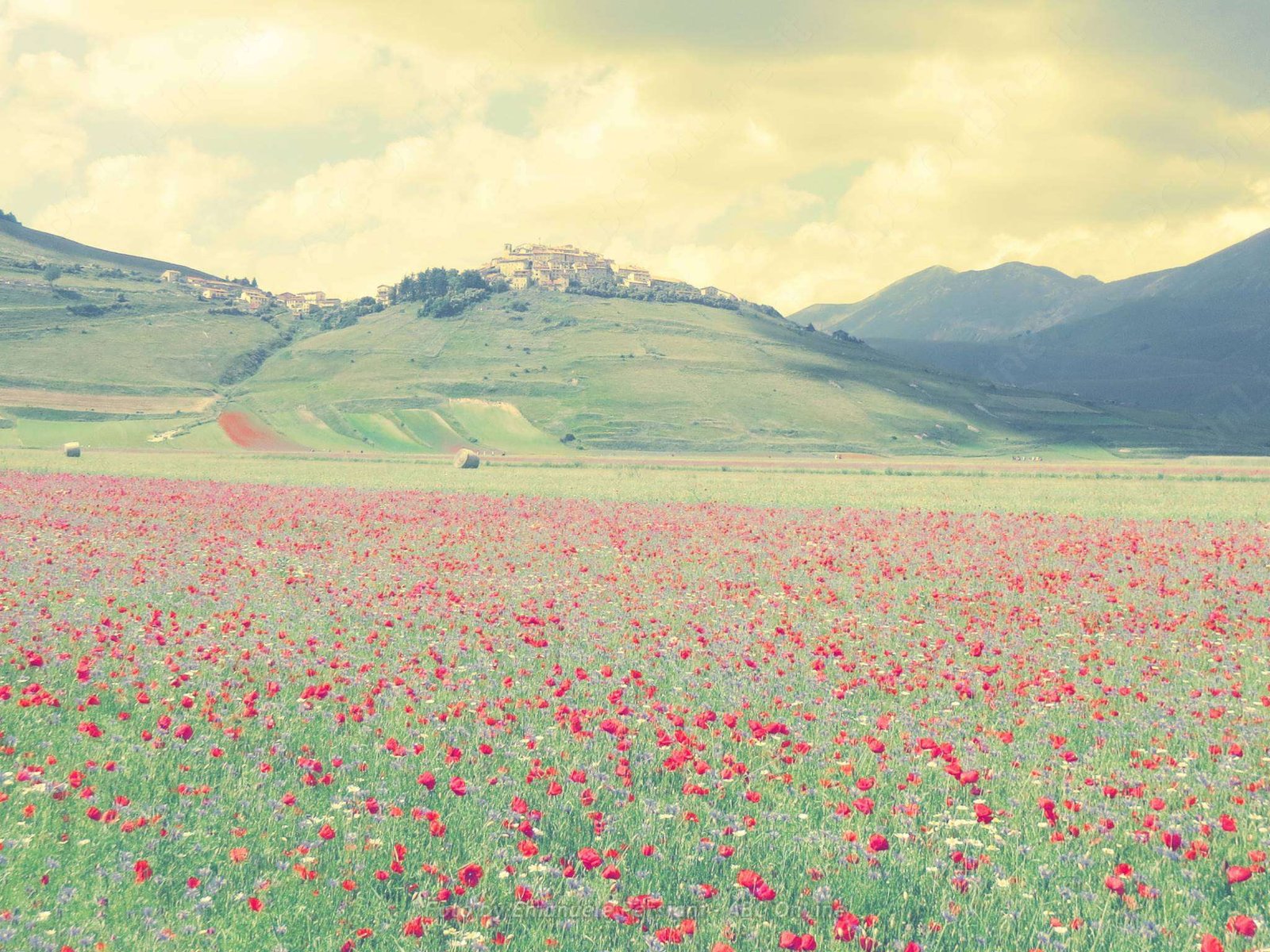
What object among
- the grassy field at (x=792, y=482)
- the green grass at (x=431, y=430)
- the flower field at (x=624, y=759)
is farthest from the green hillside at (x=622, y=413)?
the flower field at (x=624, y=759)

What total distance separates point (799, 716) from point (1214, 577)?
1553cm

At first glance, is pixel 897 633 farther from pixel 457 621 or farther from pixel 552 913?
pixel 552 913

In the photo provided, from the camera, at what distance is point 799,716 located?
38.1 ft

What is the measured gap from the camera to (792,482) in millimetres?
58719

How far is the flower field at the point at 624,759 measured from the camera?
22.5 feet

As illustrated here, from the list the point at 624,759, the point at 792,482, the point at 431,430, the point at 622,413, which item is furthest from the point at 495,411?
the point at 624,759

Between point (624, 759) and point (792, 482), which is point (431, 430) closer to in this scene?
point (792, 482)

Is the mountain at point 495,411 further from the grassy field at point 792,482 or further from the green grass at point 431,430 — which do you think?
the grassy field at point 792,482

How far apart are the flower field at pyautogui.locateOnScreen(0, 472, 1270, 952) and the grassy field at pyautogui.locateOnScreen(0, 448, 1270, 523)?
21770mm

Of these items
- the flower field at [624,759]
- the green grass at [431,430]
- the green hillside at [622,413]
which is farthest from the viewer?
the green hillside at [622,413]

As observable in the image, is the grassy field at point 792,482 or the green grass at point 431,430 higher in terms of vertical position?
the green grass at point 431,430

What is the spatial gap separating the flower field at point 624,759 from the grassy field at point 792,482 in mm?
21770

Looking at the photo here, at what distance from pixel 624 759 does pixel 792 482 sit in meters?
50.1

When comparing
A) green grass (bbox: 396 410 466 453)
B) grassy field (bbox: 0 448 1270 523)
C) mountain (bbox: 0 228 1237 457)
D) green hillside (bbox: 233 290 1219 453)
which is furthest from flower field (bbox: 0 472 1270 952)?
green hillside (bbox: 233 290 1219 453)
